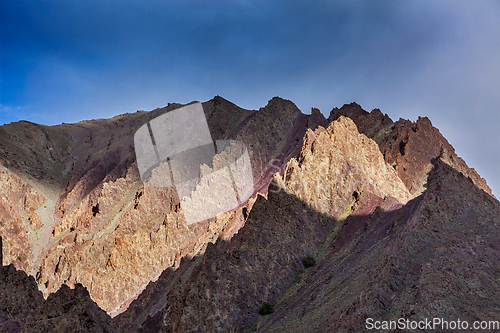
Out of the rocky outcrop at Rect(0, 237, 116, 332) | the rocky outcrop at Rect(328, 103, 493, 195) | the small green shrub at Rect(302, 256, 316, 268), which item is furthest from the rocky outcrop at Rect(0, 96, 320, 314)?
the rocky outcrop at Rect(0, 237, 116, 332)

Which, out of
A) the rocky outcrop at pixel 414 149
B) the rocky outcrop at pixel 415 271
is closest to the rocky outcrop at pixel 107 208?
the rocky outcrop at pixel 415 271

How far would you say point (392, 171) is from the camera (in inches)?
2601

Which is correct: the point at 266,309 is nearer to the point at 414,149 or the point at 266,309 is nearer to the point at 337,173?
the point at 337,173

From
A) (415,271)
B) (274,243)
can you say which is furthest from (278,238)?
(415,271)

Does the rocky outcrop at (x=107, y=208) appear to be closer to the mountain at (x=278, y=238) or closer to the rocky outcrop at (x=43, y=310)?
the mountain at (x=278, y=238)

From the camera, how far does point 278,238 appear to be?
4984 cm

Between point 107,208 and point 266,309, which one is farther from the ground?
point 107,208

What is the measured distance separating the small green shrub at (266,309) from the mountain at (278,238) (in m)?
0.84

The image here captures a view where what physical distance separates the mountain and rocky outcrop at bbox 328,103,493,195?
35 centimetres

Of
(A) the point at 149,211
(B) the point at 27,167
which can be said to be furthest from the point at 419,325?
(B) the point at 27,167

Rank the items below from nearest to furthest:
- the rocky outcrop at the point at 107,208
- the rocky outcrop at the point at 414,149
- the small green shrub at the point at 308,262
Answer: the small green shrub at the point at 308,262 → the rocky outcrop at the point at 414,149 → the rocky outcrop at the point at 107,208

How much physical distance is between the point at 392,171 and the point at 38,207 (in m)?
90.5

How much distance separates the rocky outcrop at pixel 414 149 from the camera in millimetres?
69625

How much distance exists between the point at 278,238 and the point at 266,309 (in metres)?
11.1
